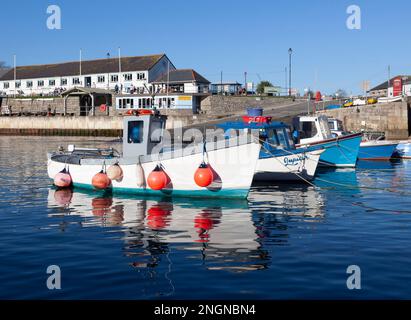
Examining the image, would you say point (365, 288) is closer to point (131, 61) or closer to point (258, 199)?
point (258, 199)

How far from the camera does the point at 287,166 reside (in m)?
21.9

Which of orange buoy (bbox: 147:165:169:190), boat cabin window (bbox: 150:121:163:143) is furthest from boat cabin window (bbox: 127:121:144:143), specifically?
orange buoy (bbox: 147:165:169:190)

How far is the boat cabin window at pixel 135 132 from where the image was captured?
1844cm

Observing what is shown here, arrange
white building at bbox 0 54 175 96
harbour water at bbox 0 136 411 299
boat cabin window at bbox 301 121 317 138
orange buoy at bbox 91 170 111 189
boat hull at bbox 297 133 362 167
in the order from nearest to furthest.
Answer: harbour water at bbox 0 136 411 299, orange buoy at bbox 91 170 111 189, boat hull at bbox 297 133 362 167, boat cabin window at bbox 301 121 317 138, white building at bbox 0 54 175 96

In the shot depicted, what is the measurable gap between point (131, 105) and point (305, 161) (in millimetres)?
51288

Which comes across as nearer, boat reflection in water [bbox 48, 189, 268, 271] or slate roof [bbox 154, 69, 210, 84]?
boat reflection in water [bbox 48, 189, 268, 271]

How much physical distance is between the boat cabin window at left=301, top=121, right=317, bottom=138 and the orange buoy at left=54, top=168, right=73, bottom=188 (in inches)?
531

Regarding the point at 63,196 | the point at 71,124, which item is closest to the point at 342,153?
the point at 63,196

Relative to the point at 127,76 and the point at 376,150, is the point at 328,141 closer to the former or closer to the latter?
the point at 376,150

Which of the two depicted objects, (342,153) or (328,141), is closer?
(328,141)

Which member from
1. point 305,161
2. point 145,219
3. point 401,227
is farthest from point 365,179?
point 145,219

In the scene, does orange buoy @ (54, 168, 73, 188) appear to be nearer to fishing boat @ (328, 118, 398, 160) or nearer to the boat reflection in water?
the boat reflection in water

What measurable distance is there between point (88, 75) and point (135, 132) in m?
70.7

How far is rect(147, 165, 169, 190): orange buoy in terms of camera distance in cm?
1692
